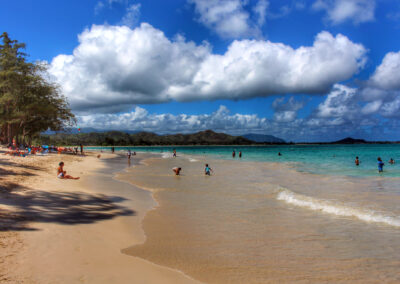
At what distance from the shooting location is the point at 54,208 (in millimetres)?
9219

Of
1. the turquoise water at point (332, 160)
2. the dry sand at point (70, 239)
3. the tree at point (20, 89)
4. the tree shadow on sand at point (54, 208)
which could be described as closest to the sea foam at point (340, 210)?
the dry sand at point (70, 239)

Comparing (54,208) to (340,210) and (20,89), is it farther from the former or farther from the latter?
(20,89)

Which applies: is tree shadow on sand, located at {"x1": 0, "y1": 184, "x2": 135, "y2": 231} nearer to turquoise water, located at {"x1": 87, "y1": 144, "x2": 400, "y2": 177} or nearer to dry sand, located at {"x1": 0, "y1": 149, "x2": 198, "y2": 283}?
dry sand, located at {"x1": 0, "y1": 149, "x2": 198, "y2": 283}

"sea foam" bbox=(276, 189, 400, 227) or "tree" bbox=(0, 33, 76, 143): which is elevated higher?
"tree" bbox=(0, 33, 76, 143)

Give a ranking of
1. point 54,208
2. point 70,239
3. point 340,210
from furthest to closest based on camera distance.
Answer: point 340,210, point 54,208, point 70,239

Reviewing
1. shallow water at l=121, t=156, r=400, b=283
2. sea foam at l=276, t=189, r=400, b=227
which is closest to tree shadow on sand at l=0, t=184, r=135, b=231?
shallow water at l=121, t=156, r=400, b=283

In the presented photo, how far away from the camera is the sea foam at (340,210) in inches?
356

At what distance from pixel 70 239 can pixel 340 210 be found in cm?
945

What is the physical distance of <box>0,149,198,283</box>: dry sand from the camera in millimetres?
4672

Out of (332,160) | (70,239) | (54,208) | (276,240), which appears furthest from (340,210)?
(332,160)

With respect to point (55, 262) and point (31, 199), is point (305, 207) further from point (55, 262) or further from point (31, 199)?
point (31, 199)

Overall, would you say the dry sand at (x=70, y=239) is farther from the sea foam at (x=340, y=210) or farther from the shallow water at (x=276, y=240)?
the sea foam at (x=340, y=210)

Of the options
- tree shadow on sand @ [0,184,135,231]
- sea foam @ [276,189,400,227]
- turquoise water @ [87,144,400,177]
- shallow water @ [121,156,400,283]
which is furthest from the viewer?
turquoise water @ [87,144,400,177]

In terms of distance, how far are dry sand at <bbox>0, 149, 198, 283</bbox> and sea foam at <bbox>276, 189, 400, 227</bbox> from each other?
260 inches
